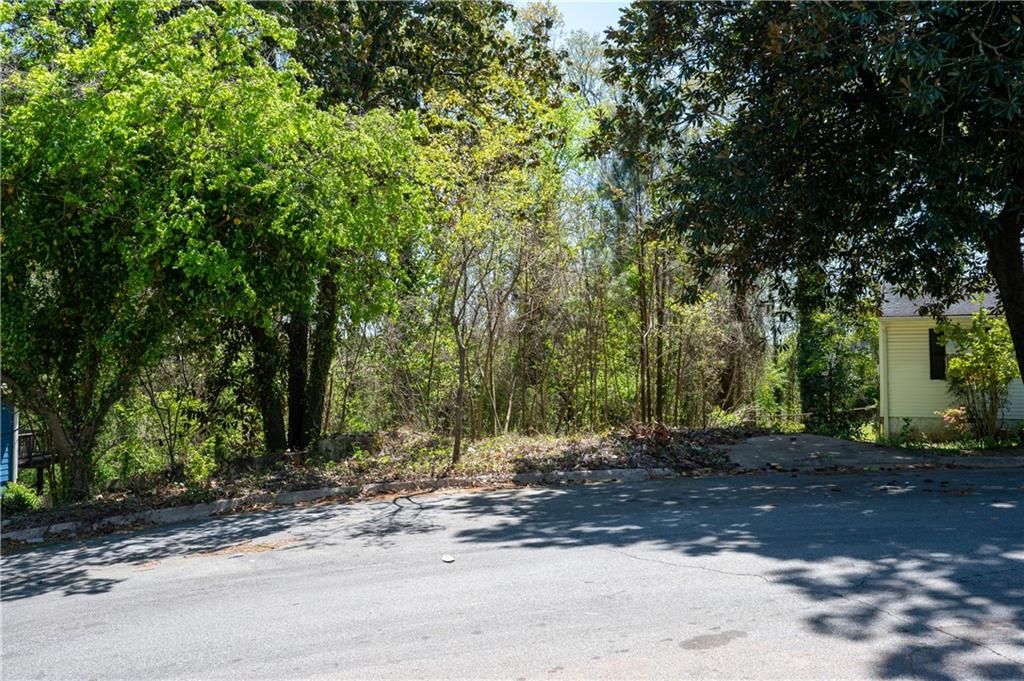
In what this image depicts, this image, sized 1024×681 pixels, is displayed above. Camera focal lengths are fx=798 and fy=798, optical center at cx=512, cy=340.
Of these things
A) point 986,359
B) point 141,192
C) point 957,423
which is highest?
point 141,192

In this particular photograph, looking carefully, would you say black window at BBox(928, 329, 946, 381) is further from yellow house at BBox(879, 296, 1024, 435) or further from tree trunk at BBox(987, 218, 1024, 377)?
tree trunk at BBox(987, 218, 1024, 377)

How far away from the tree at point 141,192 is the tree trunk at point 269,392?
3446 mm

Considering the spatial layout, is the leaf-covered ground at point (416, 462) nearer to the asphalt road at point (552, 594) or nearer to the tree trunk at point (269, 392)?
the asphalt road at point (552, 594)

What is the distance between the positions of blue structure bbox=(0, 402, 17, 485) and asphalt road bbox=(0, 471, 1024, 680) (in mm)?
6708

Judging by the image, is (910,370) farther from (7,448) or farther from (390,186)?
(7,448)

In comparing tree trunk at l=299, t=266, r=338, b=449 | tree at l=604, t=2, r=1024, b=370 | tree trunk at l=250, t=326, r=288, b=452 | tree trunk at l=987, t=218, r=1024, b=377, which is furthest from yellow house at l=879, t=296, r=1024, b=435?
tree trunk at l=250, t=326, r=288, b=452

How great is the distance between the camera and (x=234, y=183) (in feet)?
33.5

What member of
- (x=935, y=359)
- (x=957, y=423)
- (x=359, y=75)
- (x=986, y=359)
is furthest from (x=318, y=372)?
(x=935, y=359)

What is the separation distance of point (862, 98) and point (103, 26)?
407 inches

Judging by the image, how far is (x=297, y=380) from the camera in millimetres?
15797

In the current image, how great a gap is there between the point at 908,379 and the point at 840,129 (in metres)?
11.1

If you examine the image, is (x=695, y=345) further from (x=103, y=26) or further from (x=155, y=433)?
(x=103, y=26)

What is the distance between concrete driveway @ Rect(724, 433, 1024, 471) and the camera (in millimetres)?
13008

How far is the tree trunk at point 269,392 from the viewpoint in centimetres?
1529
